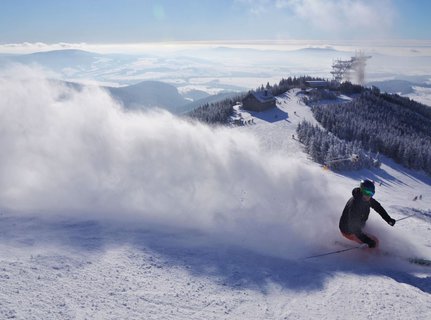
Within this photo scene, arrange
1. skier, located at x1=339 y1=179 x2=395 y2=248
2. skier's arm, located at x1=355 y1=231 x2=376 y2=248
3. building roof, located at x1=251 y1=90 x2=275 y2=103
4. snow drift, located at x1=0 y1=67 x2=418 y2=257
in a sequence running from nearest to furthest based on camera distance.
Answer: skier's arm, located at x1=355 y1=231 x2=376 y2=248 → skier, located at x1=339 y1=179 x2=395 y2=248 → snow drift, located at x1=0 y1=67 x2=418 y2=257 → building roof, located at x1=251 y1=90 x2=275 y2=103

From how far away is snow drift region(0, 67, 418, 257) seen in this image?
12.6 m

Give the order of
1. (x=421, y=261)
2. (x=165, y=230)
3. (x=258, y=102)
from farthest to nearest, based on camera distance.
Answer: (x=258, y=102) → (x=165, y=230) → (x=421, y=261)

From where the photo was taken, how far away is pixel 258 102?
93.4m

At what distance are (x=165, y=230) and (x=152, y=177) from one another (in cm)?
497

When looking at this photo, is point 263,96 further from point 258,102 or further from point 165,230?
point 165,230

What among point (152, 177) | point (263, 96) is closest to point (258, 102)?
point (263, 96)

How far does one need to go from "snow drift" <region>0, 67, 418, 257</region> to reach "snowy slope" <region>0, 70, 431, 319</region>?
74 mm

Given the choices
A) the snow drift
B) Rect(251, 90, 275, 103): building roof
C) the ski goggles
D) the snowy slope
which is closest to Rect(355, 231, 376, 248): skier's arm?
the snowy slope

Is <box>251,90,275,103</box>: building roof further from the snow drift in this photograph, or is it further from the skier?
the skier

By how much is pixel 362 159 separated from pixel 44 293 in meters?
57.4

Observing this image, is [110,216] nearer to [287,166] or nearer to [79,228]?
[79,228]

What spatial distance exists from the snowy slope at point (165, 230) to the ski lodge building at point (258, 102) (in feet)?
241

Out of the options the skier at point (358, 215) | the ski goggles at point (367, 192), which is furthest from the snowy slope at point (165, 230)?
the ski goggles at point (367, 192)

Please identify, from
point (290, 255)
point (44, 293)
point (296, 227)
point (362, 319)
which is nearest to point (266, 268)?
point (290, 255)
